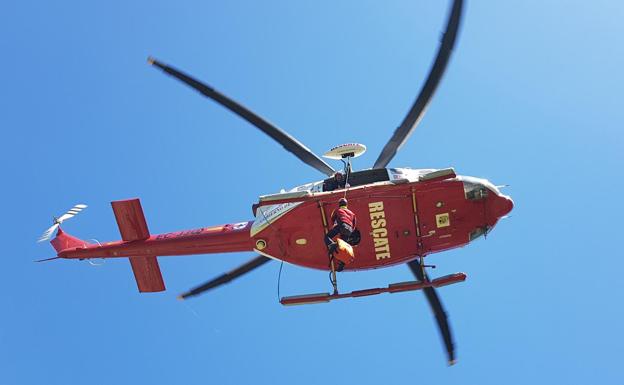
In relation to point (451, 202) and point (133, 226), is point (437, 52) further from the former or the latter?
point (133, 226)

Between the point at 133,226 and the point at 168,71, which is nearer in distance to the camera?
the point at 168,71

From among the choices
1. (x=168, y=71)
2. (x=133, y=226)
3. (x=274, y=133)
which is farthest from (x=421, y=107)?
(x=133, y=226)

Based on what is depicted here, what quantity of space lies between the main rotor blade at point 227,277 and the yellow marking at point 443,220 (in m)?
4.87

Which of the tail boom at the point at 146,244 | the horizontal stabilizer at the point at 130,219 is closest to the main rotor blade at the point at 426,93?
the tail boom at the point at 146,244

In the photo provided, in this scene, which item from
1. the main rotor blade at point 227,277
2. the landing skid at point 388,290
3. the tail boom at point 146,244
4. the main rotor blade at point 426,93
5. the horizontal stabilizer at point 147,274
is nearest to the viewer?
the main rotor blade at point 426,93

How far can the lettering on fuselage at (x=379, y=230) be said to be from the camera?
12719 millimetres

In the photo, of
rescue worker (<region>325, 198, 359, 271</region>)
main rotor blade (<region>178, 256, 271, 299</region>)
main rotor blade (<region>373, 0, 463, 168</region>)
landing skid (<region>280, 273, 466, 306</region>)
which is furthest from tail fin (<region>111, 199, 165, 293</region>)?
main rotor blade (<region>373, 0, 463, 168</region>)

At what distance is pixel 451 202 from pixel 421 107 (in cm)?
227

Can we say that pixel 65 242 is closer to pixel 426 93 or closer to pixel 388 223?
pixel 388 223

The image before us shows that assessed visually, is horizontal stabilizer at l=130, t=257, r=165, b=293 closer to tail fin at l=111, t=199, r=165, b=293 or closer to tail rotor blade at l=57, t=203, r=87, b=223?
tail fin at l=111, t=199, r=165, b=293

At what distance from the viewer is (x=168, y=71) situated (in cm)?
1320

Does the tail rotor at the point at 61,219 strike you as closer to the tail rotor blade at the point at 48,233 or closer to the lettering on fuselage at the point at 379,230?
the tail rotor blade at the point at 48,233

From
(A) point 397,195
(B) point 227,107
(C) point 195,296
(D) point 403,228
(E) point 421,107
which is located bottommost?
(C) point 195,296

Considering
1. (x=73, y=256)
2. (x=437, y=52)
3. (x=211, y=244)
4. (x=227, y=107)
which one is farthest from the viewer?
(x=73, y=256)
